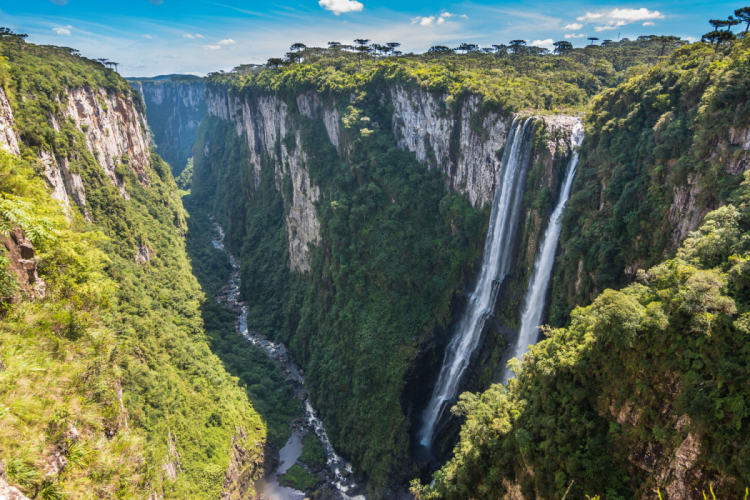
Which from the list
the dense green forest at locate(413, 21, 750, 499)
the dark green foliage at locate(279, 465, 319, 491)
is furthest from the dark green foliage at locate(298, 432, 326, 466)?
the dense green forest at locate(413, 21, 750, 499)

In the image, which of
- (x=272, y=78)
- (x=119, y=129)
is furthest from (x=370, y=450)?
(x=272, y=78)

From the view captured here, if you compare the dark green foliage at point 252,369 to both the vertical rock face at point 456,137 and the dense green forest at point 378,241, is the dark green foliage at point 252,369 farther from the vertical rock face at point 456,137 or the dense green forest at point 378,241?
the vertical rock face at point 456,137

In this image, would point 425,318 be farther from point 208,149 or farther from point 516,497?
point 208,149

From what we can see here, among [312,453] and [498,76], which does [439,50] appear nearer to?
[498,76]

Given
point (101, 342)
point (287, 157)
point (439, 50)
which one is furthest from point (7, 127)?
point (439, 50)

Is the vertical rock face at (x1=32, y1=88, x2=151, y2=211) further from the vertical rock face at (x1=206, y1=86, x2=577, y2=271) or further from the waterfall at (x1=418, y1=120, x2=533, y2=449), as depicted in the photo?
the waterfall at (x1=418, y1=120, x2=533, y2=449)

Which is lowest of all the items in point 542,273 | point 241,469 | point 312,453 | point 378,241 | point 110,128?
point 312,453
